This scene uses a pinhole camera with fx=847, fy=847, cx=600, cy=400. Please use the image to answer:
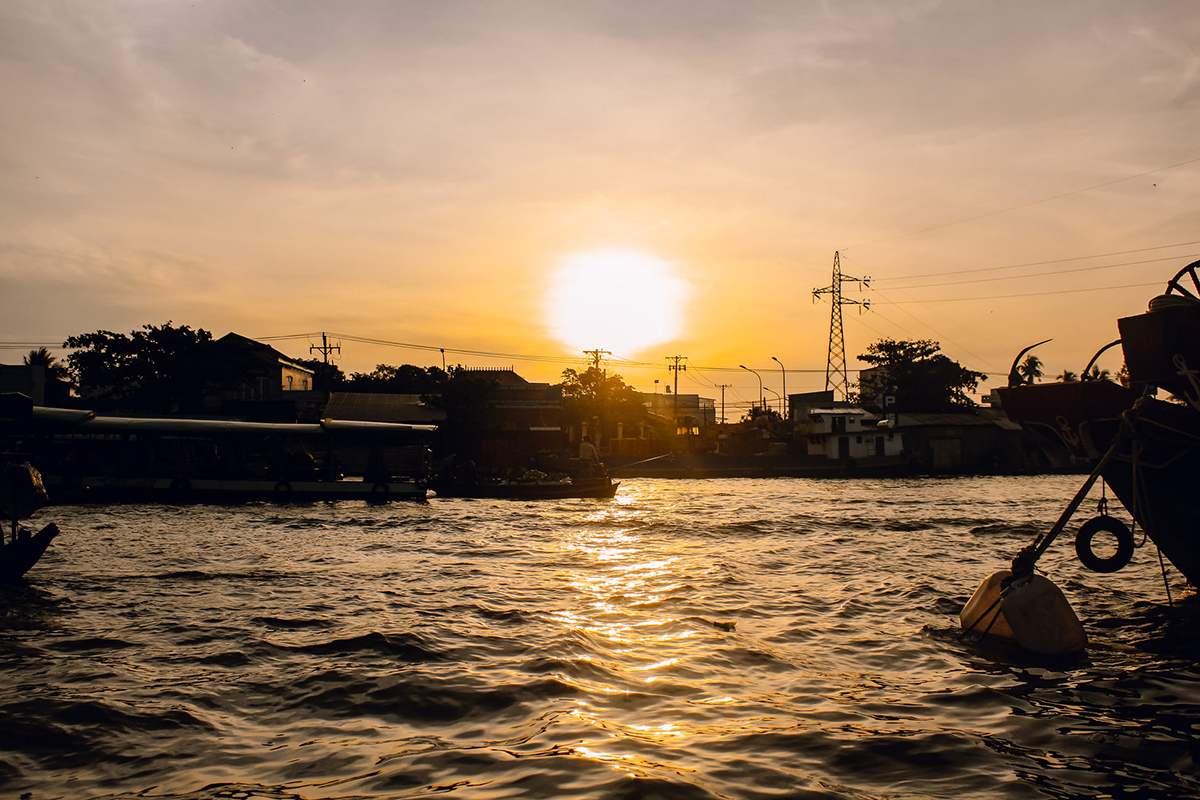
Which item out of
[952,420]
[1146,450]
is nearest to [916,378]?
[952,420]

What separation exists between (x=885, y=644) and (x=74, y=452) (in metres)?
34.3

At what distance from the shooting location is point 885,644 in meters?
9.26

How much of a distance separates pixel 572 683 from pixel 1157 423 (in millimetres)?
7038

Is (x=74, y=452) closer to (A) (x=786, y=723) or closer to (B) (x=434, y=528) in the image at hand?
(B) (x=434, y=528)

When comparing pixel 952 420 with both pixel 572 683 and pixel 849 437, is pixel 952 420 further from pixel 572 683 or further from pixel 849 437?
pixel 572 683

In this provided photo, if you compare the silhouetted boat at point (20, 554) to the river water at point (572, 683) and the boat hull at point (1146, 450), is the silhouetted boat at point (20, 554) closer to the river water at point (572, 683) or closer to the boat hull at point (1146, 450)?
the river water at point (572, 683)

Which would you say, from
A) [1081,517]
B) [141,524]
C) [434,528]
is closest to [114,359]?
[141,524]

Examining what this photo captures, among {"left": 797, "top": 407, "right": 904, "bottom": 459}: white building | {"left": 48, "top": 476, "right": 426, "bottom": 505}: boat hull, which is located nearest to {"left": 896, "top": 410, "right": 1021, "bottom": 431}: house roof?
{"left": 797, "top": 407, "right": 904, "bottom": 459}: white building

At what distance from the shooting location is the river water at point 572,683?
5.47 meters

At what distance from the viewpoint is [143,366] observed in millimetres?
48938

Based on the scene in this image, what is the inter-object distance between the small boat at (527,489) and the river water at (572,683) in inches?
720

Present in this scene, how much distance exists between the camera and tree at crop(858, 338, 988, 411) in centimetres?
7212

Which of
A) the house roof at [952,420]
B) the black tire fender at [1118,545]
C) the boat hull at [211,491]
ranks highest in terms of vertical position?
the house roof at [952,420]

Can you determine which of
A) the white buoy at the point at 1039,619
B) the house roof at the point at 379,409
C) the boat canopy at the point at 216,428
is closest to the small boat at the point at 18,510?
the white buoy at the point at 1039,619
